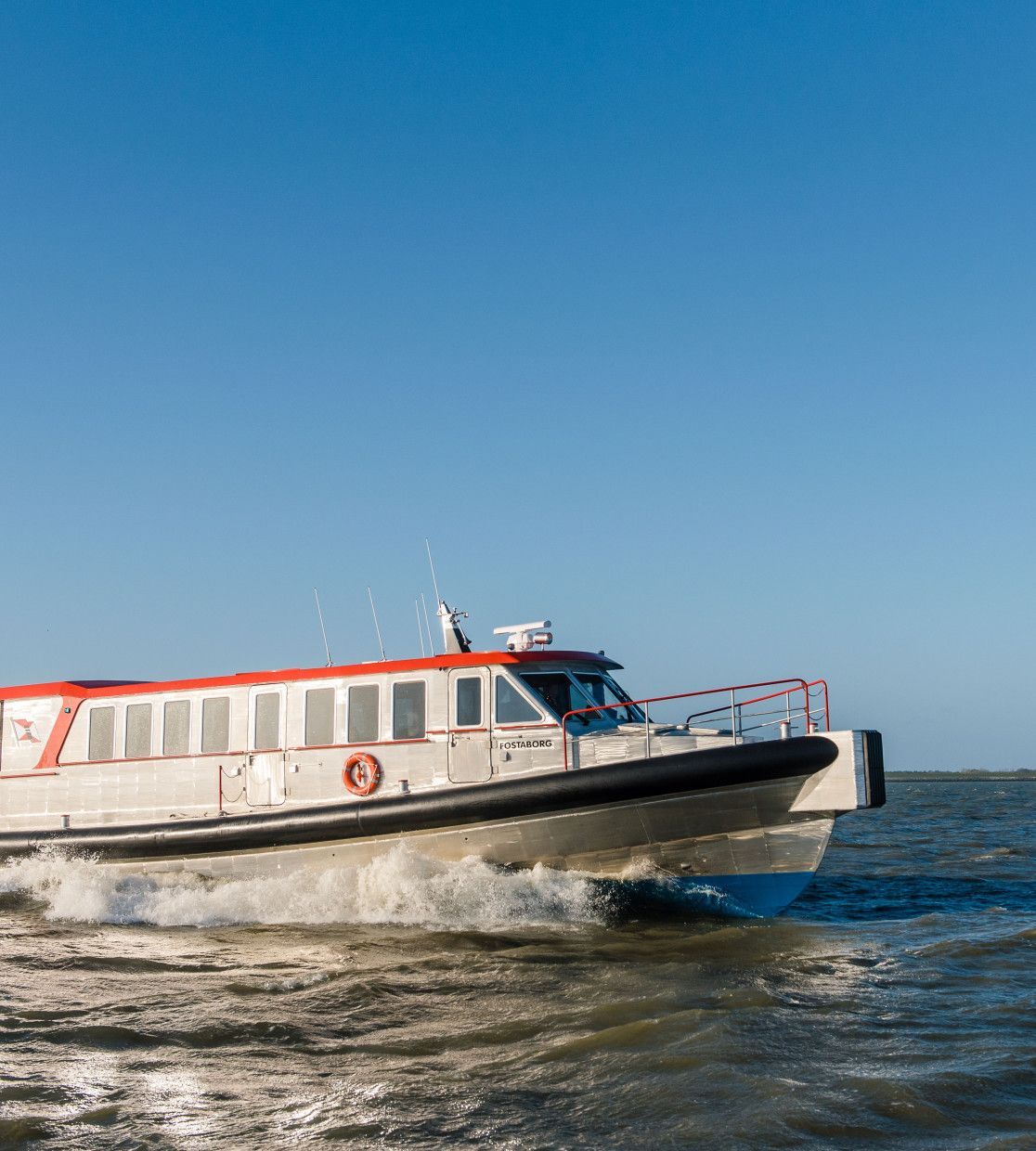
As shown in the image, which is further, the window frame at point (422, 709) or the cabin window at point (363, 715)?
the cabin window at point (363, 715)

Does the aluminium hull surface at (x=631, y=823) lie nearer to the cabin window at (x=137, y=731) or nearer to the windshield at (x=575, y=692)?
the windshield at (x=575, y=692)

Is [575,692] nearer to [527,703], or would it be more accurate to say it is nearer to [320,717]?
[527,703]

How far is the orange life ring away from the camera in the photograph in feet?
35.8

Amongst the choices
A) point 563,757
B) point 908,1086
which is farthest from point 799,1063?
point 563,757

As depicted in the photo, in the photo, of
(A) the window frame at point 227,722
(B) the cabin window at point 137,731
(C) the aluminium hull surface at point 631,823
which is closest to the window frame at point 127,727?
(B) the cabin window at point 137,731

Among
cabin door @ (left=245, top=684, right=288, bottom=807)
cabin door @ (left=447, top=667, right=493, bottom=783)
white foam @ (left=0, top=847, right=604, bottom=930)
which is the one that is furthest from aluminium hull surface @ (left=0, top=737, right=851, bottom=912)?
cabin door @ (left=245, top=684, right=288, bottom=807)

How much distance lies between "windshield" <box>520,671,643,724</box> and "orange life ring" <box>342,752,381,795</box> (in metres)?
1.90

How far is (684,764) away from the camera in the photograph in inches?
377

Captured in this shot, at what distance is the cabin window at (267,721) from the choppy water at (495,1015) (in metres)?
1.54

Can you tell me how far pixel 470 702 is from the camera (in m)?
10.7

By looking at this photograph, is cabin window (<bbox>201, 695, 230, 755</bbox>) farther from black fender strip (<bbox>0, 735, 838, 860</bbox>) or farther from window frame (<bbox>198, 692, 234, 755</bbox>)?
black fender strip (<bbox>0, 735, 838, 860</bbox>)

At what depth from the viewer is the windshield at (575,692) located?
10.8 m

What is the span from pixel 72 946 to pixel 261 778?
259 cm

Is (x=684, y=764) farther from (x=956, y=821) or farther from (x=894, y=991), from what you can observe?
(x=956, y=821)
